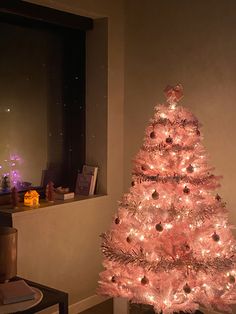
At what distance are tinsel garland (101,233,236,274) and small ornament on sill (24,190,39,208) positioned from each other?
871 mm

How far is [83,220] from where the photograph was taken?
12.0ft

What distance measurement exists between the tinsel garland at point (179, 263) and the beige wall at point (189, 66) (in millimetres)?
718

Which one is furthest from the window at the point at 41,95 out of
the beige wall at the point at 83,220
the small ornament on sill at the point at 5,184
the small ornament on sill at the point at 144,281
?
the small ornament on sill at the point at 144,281

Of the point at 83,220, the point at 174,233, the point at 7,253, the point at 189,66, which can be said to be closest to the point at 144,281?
the point at 174,233

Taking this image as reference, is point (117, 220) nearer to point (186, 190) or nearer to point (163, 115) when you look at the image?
point (186, 190)

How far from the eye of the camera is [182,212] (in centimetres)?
273

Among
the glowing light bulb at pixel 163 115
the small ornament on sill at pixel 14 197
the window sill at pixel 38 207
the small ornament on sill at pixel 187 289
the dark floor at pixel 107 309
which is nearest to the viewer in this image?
the small ornament on sill at pixel 187 289

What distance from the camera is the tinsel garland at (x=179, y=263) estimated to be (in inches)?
105

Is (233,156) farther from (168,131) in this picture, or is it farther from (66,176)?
(66,176)

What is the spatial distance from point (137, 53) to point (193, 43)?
1.75ft

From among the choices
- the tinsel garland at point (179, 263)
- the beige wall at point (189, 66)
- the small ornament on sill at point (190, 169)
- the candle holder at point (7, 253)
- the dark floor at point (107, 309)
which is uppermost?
the beige wall at point (189, 66)

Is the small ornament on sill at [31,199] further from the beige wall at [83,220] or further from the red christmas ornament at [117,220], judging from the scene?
the red christmas ornament at [117,220]

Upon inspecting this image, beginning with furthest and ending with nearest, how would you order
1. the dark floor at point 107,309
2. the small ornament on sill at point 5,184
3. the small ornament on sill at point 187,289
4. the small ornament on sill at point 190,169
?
the dark floor at point 107,309 < the small ornament on sill at point 5,184 < the small ornament on sill at point 190,169 < the small ornament on sill at point 187,289

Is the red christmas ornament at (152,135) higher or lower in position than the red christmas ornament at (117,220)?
higher
